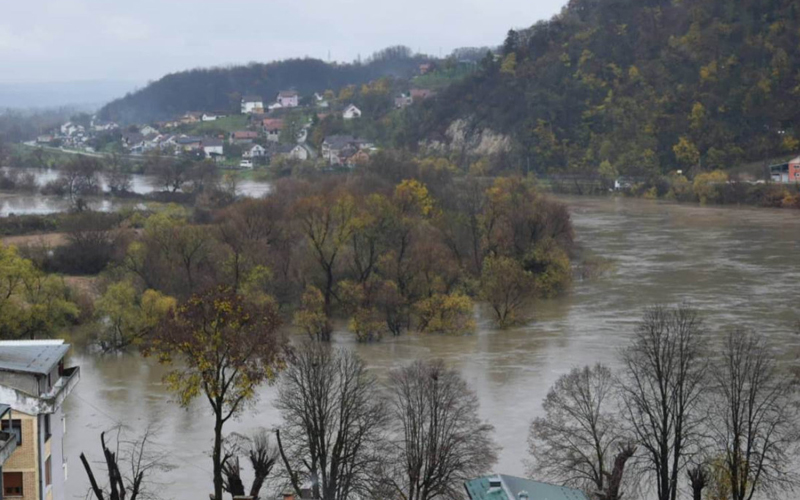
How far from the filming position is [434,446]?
47.3 ft

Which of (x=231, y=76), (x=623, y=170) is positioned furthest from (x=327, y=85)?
(x=623, y=170)

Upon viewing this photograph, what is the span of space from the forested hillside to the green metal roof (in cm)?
5140

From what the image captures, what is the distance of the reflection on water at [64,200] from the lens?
48853 millimetres

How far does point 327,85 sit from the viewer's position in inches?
5315

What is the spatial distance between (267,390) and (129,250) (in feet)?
33.3

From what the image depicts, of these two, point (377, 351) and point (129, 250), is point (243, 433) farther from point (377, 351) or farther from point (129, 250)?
point (129, 250)

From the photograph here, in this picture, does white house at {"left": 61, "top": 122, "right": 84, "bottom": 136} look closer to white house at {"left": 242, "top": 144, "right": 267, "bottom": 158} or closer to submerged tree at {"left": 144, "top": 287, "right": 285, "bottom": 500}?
white house at {"left": 242, "top": 144, "right": 267, "bottom": 158}

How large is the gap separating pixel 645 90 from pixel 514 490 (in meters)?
59.3

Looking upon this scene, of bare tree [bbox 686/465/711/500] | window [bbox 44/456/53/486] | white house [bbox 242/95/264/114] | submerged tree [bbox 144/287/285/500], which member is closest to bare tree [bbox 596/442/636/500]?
bare tree [bbox 686/465/711/500]

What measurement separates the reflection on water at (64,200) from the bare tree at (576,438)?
106ft

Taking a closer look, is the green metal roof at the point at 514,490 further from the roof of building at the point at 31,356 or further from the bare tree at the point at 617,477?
the roof of building at the point at 31,356

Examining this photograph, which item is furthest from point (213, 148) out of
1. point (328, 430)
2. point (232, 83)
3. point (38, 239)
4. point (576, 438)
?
point (576, 438)

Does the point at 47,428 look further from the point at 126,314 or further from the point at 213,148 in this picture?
the point at 213,148

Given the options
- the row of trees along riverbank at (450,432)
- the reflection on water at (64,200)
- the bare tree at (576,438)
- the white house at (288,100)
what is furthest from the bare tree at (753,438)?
the white house at (288,100)
